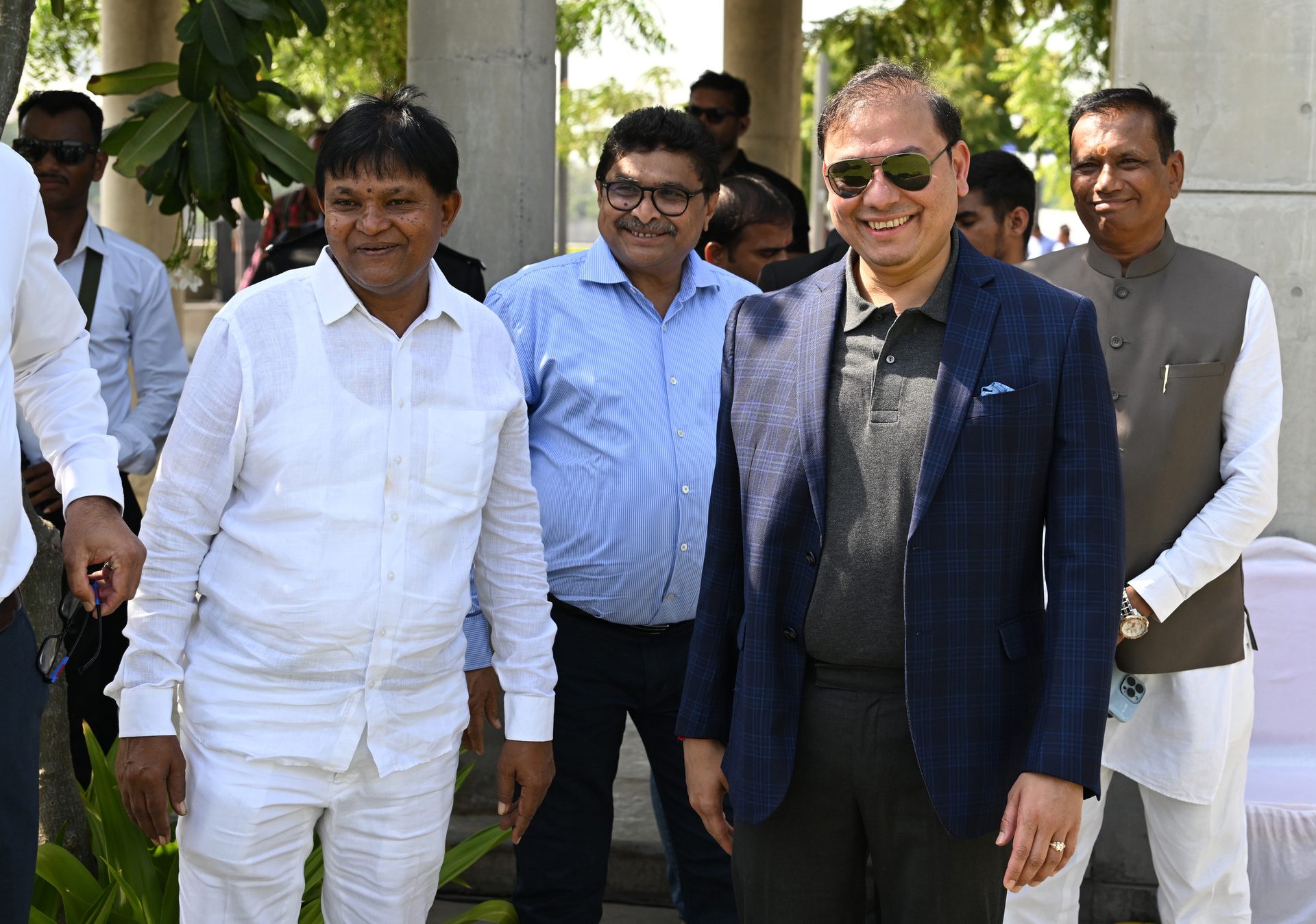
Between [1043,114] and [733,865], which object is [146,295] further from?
[1043,114]

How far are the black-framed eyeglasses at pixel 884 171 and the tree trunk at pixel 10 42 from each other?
206 cm

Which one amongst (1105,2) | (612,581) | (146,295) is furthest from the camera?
(1105,2)

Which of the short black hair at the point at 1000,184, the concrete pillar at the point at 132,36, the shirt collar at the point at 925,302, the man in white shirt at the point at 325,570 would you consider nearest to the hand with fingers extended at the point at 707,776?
the man in white shirt at the point at 325,570

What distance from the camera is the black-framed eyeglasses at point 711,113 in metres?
7.81

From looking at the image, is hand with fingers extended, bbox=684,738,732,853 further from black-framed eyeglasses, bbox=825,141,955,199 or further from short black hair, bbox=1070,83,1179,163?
short black hair, bbox=1070,83,1179,163

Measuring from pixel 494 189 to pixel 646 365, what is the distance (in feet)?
6.04

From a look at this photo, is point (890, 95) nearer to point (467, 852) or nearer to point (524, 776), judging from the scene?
point (524, 776)

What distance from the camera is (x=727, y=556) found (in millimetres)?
2955

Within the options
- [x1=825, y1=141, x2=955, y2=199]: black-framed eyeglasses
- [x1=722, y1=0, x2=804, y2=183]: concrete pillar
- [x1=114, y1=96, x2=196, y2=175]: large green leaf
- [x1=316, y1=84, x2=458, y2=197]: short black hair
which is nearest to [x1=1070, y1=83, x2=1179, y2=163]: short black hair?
[x1=825, y1=141, x2=955, y2=199]: black-framed eyeglasses

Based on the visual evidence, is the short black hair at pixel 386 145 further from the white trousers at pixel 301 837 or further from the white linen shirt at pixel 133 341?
the white linen shirt at pixel 133 341

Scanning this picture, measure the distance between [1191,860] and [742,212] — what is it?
268 cm

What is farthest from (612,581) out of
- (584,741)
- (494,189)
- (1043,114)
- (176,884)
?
(1043,114)

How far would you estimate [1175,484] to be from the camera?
12.2ft

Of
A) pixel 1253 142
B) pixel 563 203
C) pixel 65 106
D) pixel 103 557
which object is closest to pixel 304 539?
pixel 103 557
